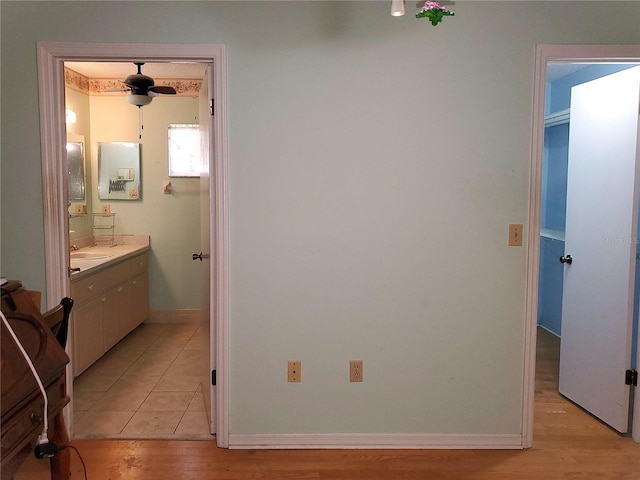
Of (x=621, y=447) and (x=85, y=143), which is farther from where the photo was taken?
(x=85, y=143)

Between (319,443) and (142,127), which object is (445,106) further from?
(142,127)

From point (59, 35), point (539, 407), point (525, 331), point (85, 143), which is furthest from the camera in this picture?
point (85, 143)

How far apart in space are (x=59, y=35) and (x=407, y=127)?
1.75 meters

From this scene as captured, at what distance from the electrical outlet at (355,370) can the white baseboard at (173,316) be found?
2869mm

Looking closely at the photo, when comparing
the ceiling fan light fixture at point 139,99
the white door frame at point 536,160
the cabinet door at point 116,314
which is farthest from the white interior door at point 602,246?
the cabinet door at point 116,314

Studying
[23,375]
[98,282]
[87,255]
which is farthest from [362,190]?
[87,255]

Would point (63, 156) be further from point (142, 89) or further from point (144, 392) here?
point (144, 392)

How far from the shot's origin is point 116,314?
424 centimetres

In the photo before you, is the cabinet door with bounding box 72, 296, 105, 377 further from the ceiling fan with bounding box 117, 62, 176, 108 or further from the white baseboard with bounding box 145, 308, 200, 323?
the ceiling fan with bounding box 117, 62, 176, 108

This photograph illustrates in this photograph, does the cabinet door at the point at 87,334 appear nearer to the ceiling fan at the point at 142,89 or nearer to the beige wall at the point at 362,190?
the beige wall at the point at 362,190

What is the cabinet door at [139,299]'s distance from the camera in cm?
467

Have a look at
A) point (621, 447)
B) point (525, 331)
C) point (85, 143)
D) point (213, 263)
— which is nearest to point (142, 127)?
point (85, 143)

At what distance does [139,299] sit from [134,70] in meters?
2.05

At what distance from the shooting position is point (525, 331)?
2701mm
